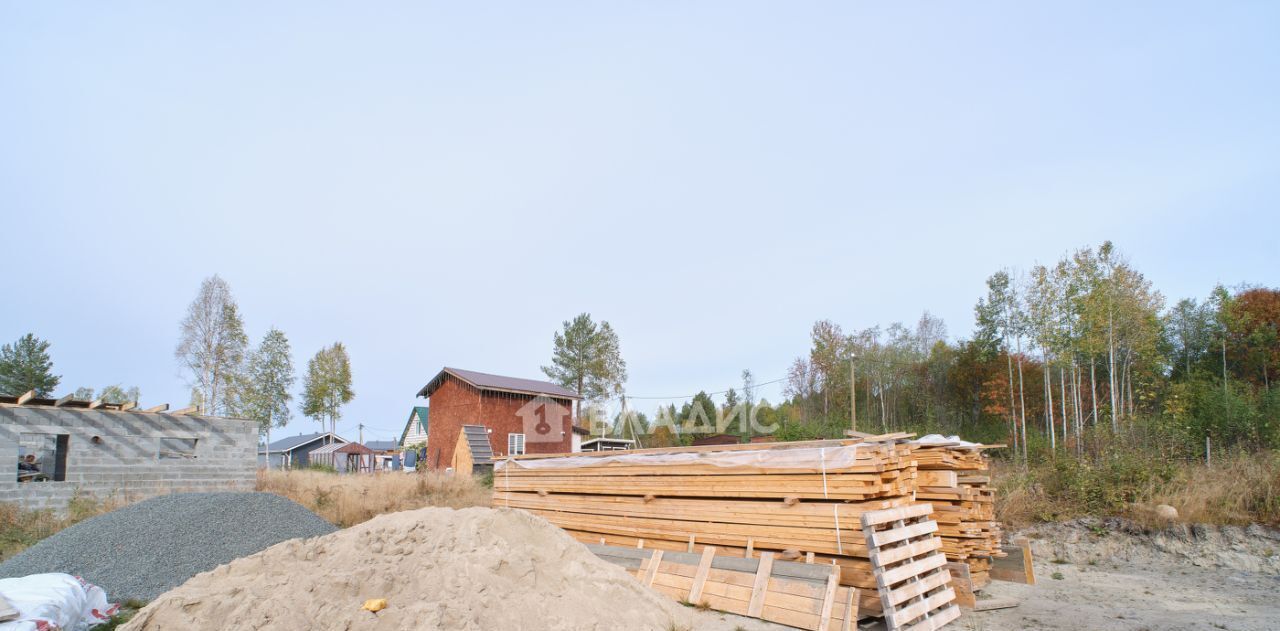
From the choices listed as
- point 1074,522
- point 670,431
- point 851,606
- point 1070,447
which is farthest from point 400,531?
point 670,431

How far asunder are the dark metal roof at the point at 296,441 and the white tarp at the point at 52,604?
140ft

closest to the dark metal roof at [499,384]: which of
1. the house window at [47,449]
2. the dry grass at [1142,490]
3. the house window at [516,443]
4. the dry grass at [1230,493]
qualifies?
the house window at [516,443]

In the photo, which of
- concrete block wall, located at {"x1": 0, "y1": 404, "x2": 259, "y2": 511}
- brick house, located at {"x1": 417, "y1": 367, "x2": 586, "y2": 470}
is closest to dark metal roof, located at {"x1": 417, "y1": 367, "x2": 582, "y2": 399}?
brick house, located at {"x1": 417, "y1": 367, "x2": 586, "y2": 470}

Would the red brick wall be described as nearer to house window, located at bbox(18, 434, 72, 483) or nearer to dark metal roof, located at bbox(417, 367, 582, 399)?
dark metal roof, located at bbox(417, 367, 582, 399)

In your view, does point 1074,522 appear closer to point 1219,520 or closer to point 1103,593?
point 1219,520

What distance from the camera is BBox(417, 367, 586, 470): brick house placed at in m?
30.7

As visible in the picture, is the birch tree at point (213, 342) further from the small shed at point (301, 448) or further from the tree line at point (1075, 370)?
the tree line at point (1075, 370)

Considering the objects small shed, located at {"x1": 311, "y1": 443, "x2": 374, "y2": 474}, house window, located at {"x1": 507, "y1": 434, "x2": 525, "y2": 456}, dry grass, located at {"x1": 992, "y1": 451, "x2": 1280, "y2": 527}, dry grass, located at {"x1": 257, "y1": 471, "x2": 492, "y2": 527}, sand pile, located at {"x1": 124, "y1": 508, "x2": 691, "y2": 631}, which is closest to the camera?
sand pile, located at {"x1": 124, "y1": 508, "x2": 691, "y2": 631}

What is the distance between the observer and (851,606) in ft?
23.4

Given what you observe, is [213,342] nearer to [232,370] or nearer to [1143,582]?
[232,370]

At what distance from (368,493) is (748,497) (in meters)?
13.3

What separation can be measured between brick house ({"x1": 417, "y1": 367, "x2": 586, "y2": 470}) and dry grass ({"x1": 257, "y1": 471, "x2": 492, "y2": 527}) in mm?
8250

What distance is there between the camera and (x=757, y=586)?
7.99 meters

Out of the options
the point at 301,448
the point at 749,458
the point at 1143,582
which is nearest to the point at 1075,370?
the point at 1143,582
